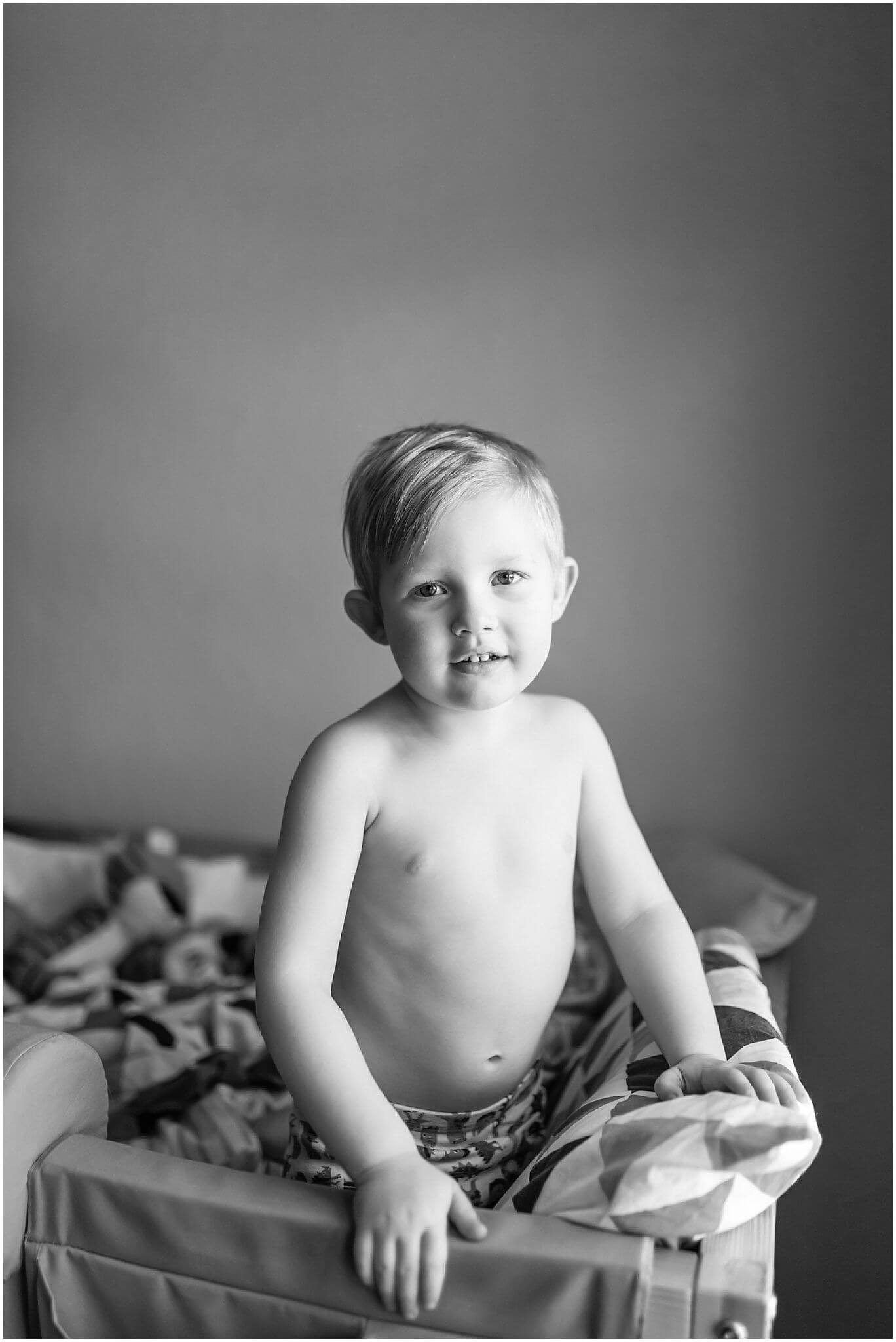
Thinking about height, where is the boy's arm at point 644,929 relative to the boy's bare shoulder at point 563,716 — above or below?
below

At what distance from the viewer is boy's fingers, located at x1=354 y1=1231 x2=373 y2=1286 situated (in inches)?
27.0

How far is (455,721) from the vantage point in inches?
36.7

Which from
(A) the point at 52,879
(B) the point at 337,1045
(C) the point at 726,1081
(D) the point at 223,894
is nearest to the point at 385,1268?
(B) the point at 337,1045

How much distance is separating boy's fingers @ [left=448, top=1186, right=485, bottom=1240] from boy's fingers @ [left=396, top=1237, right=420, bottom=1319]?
1.1 inches

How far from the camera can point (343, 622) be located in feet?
6.21

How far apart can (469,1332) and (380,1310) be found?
58 millimetres

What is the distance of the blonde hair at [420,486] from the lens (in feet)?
2.80

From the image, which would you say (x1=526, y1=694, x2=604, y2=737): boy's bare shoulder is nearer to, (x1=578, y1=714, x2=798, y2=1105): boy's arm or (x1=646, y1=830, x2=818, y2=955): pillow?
(x1=578, y1=714, x2=798, y2=1105): boy's arm

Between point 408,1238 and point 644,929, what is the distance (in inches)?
14.0

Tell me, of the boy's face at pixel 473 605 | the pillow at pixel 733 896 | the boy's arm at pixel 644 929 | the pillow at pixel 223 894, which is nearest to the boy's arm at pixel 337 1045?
the boy's face at pixel 473 605

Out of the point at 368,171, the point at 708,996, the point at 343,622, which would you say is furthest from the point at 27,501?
the point at 708,996

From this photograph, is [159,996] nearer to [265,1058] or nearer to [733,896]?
[265,1058]

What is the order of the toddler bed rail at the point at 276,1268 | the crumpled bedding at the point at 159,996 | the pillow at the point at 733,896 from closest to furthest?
the toddler bed rail at the point at 276,1268, the crumpled bedding at the point at 159,996, the pillow at the point at 733,896

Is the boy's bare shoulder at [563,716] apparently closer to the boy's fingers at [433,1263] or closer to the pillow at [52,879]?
the boy's fingers at [433,1263]
